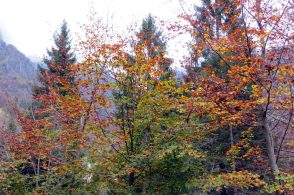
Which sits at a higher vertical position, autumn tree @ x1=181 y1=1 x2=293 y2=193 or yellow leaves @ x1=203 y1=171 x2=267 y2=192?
autumn tree @ x1=181 y1=1 x2=293 y2=193

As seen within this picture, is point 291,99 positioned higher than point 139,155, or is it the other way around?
point 291,99

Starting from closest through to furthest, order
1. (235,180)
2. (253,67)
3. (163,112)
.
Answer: (253,67) → (235,180) → (163,112)

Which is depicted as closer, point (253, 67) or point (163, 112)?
point (253, 67)

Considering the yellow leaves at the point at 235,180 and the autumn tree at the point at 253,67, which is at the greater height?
the autumn tree at the point at 253,67

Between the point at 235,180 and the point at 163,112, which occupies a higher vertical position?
the point at 163,112

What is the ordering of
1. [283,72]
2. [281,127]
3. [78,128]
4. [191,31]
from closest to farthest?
[283,72] → [191,31] → [78,128] → [281,127]

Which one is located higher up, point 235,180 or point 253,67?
point 253,67

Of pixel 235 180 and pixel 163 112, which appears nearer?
pixel 235 180

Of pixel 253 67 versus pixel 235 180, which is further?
pixel 235 180

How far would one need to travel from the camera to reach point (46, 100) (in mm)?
10891

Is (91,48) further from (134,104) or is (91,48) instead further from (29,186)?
(29,186)

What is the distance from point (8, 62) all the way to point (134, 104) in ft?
478

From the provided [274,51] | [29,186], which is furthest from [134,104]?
[29,186]

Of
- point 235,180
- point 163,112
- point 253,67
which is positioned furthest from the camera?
point 163,112
